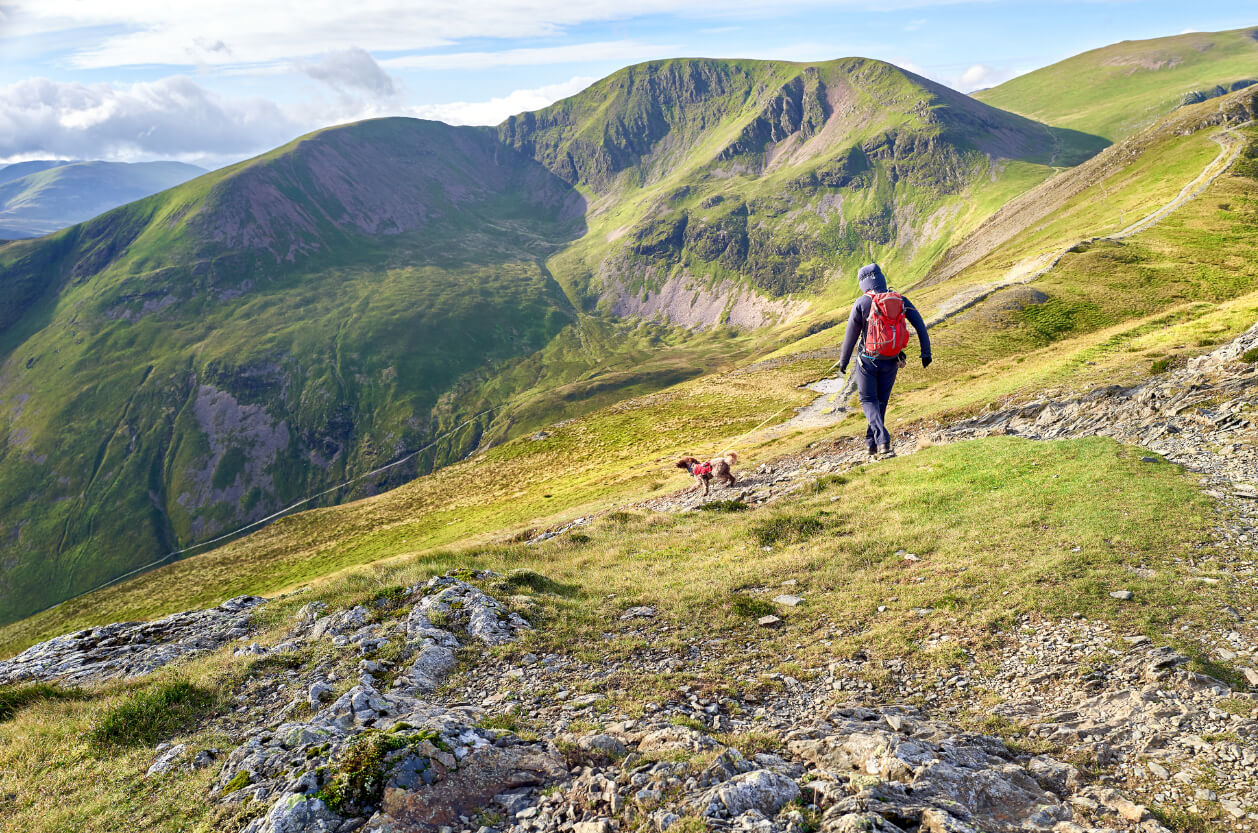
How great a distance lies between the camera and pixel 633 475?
55.1 m

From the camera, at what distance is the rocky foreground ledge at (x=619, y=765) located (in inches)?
273

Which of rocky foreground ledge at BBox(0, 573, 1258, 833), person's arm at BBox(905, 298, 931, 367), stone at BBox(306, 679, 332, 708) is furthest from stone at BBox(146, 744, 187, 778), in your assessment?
person's arm at BBox(905, 298, 931, 367)

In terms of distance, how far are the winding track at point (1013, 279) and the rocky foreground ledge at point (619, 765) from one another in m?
42.5

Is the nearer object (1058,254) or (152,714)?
(152,714)

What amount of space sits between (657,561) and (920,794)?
1206 centimetres

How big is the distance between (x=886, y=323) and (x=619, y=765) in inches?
632

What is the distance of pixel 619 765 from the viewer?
8234 mm

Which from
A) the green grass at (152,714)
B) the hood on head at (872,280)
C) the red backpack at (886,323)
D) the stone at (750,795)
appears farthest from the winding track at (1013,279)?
the green grass at (152,714)

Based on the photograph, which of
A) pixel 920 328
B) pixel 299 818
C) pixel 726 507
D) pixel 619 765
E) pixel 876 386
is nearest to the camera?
pixel 299 818

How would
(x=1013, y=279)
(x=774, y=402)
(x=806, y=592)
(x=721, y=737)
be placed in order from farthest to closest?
(x=1013, y=279), (x=774, y=402), (x=806, y=592), (x=721, y=737)

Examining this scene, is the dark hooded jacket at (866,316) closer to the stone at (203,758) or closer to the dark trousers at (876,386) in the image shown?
the dark trousers at (876,386)

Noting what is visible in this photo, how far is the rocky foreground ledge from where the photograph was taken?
693 cm

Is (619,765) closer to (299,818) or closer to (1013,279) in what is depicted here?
(299,818)

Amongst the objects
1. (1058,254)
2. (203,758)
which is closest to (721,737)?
(203,758)
